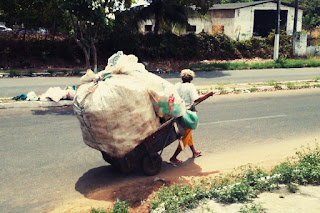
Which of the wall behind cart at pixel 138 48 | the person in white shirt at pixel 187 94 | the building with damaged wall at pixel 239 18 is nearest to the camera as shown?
the person in white shirt at pixel 187 94

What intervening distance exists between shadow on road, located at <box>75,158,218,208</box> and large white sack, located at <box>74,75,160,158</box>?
0.57 m

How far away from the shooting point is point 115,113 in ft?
16.6

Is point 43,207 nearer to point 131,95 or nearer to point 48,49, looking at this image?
point 131,95

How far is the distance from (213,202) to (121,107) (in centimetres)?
172

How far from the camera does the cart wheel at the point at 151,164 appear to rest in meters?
5.89

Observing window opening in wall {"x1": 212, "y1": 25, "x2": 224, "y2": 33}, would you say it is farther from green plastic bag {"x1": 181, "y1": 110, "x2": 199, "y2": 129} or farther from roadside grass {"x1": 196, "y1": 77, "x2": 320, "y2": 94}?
green plastic bag {"x1": 181, "y1": 110, "x2": 199, "y2": 129}

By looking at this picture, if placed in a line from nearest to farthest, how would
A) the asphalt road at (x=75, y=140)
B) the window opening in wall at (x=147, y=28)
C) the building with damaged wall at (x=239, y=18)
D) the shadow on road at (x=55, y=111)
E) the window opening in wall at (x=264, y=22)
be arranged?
the asphalt road at (x=75, y=140)
the shadow on road at (x=55, y=111)
the window opening in wall at (x=147, y=28)
the building with damaged wall at (x=239, y=18)
the window opening in wall at (x=264, y=22)

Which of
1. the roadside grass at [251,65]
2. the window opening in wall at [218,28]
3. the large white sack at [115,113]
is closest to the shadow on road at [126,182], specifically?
the large white sack at [115,113]

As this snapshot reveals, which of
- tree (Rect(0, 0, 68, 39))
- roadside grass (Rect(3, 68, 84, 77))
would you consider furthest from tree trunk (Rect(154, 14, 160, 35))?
roadside grass (Rect(3, 68, 84, 77))

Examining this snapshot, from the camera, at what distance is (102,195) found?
537cm

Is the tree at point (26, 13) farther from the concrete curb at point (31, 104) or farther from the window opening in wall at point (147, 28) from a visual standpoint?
the concrete curb at point (31, 104)

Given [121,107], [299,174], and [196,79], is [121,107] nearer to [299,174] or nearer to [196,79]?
[299,174]

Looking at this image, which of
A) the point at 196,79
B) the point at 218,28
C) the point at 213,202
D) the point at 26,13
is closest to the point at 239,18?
the point at 218,28

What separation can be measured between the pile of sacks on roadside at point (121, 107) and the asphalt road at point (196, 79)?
9103 millimetres
